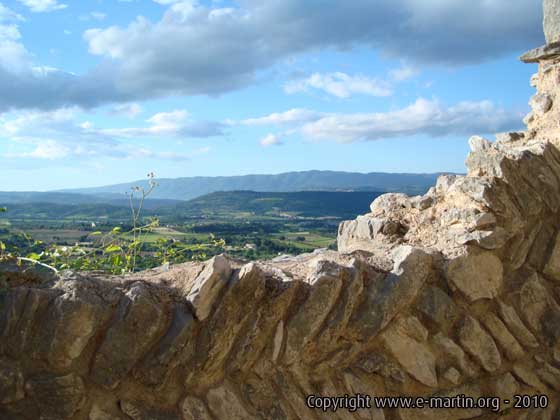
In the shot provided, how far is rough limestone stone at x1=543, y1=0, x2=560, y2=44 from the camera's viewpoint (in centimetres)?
625

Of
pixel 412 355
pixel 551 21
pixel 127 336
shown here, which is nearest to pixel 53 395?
pixel 127 336

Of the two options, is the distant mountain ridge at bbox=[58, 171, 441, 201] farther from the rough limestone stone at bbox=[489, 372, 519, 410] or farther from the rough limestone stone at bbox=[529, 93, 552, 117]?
the rough limestone stone at bbox=[489, 372, 519, 410]

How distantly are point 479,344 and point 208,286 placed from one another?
238 cm

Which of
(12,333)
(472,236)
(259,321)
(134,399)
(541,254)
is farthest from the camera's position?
(541,254)

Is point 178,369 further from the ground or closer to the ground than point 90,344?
closer to the ground

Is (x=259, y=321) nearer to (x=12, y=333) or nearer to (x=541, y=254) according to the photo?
(x=12, y=333)

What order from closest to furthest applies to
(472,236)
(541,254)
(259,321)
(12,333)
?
(12,333) → (259,321) → (472,236) → (541,254)

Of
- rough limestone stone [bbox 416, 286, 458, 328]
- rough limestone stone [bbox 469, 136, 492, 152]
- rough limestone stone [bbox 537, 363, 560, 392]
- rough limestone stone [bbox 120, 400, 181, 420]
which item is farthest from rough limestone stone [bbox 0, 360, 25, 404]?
rough limestone stone [bbox 469, 136, 492, 152]

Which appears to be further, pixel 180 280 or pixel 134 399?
pixel 180 280

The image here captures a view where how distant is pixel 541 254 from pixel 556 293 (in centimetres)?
39

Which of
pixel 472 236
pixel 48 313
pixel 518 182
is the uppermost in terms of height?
pixel 518 182

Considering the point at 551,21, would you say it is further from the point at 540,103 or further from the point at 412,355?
the point at 412,355

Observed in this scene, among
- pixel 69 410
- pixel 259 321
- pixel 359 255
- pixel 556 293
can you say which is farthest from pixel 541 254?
pixel 69 410

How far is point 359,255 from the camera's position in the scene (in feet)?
14.9
